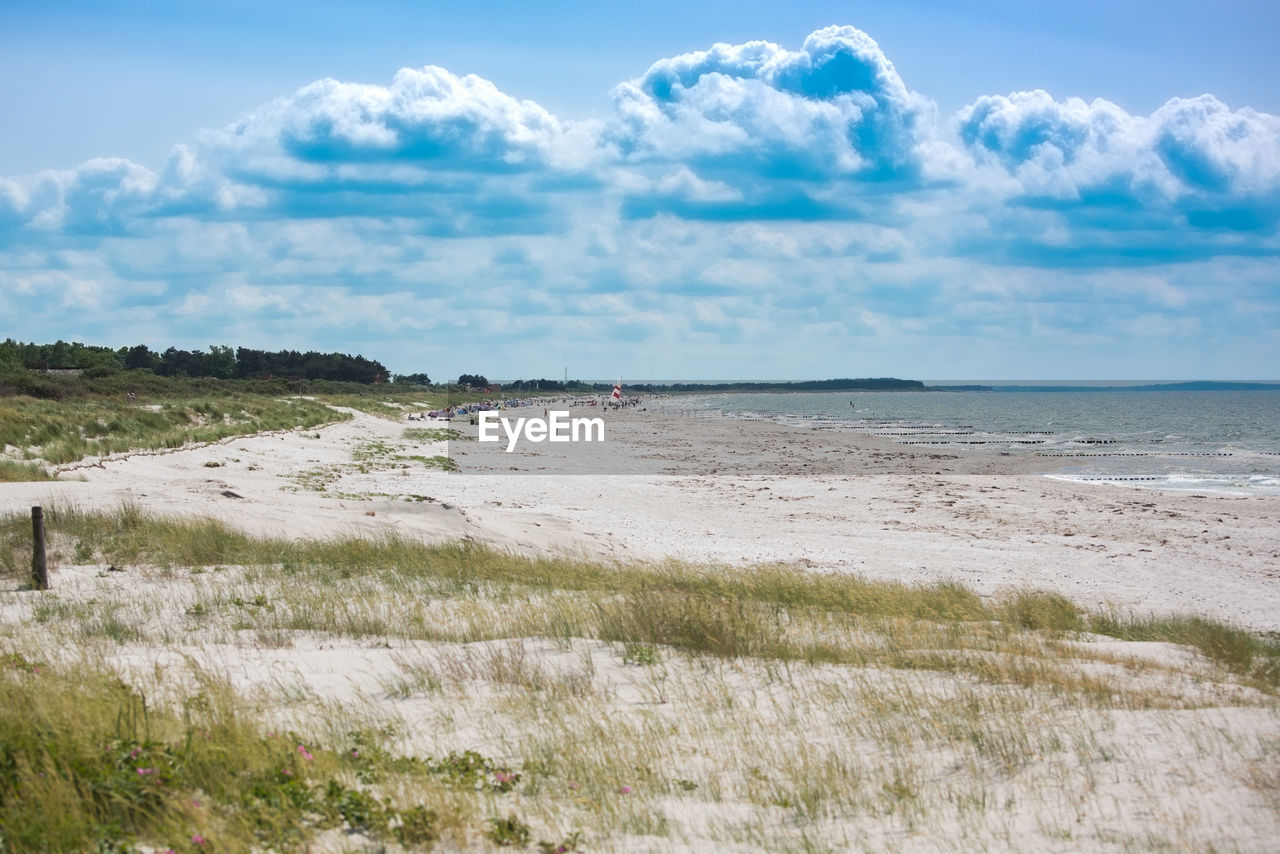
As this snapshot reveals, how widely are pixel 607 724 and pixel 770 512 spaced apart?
765 inches

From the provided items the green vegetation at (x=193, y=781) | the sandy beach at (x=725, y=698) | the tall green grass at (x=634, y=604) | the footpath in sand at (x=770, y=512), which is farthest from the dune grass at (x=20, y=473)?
the green vegetation at (x=193, y=781)

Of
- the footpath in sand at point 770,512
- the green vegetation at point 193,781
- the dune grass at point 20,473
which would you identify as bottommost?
the footpath in sand at point 770,512

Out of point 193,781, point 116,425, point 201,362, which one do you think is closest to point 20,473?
point 116,425

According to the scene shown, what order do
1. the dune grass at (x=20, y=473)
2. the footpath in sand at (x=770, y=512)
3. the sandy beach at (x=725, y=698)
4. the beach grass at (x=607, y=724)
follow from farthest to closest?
1. the dune grass at (x=20, y=473)
2. the footpath in sand at (x=770, y=512)
3. the sandy beach at (x=725, y=698)
4. the beach grass at (x=607, y=724)

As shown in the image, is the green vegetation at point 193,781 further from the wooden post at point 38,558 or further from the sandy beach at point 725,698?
the wooden post at point 38,558

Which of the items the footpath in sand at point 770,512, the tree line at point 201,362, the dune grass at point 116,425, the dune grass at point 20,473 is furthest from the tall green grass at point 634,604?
the tree line at point 201,362

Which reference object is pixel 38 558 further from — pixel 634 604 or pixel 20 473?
pixel 20 473

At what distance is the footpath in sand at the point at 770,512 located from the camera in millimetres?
16234

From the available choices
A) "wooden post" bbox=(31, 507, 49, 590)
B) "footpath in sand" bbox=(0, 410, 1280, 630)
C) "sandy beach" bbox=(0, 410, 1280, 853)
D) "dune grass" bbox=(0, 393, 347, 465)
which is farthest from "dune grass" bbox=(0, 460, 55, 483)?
"wooden post" bbox=(31, 507, 49, 590)

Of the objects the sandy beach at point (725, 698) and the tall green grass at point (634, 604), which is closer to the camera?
the sandy beach at point (725, 698)

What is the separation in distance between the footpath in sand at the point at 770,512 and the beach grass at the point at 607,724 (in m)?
5.62

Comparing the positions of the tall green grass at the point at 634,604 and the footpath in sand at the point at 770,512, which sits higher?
the tall green grass at the point at 634,604

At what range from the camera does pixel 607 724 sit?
644 cm

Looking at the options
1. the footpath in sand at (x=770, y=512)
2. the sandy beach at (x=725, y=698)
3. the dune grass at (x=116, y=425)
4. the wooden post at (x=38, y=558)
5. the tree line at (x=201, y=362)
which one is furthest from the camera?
the tree line at (x=201, y=362)
